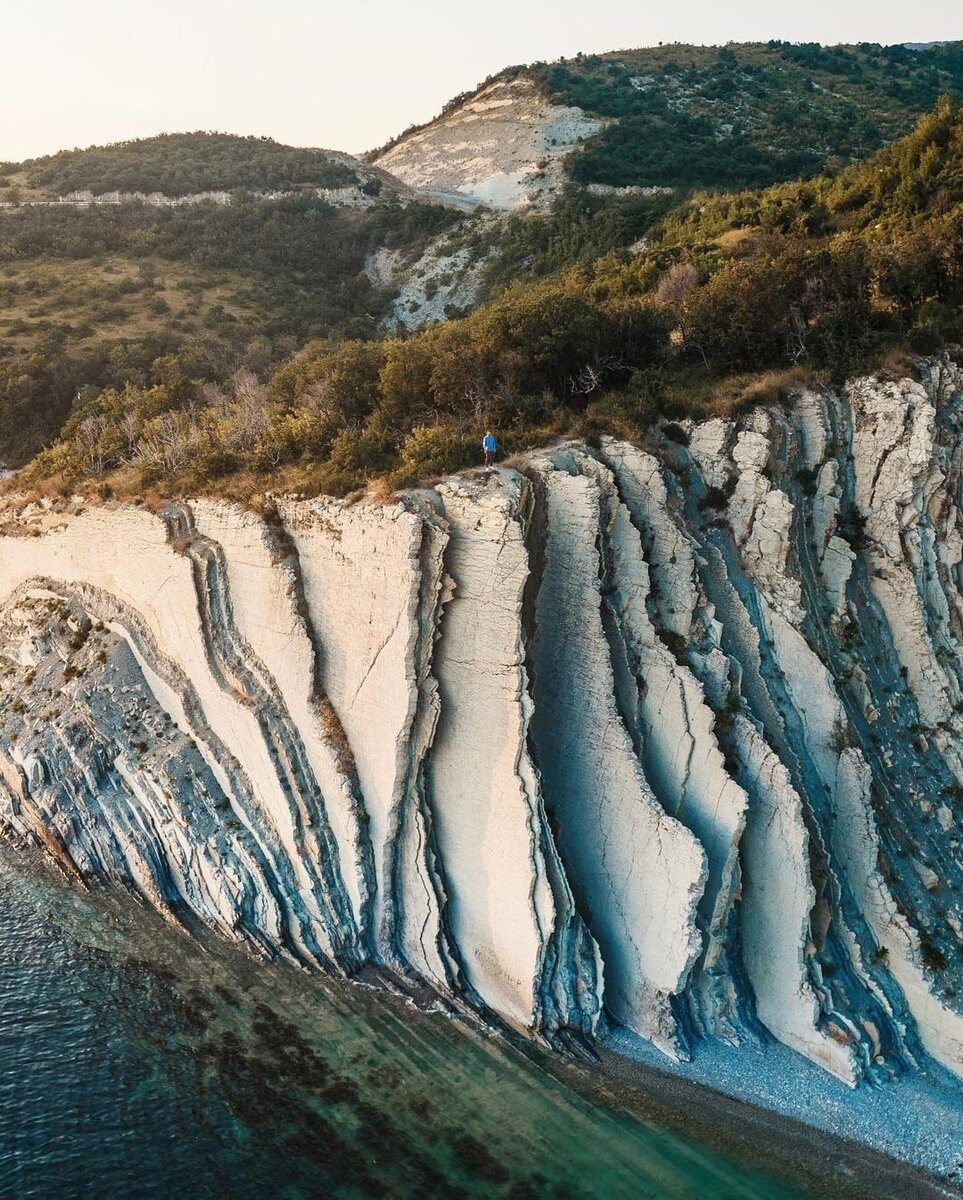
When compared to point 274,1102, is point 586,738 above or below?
above

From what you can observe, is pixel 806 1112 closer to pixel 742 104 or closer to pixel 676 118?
pixel 676 118

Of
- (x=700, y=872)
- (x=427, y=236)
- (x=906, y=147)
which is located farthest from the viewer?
(x=427, y=236)

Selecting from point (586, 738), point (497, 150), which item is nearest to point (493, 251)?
point (497, 150)

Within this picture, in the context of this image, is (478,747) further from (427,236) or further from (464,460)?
(427,236)

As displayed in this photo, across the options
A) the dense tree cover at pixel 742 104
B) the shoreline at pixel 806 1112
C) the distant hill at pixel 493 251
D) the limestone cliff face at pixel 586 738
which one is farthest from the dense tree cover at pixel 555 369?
the dense tree cover at pixel 742 104

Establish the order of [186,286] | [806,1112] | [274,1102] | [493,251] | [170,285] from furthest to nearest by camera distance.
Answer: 1. [493,251]
2. [186,286]
3. [170,285]
4. [806,1112]
5. [274,1102]

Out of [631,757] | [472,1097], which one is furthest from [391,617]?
[472,1097]

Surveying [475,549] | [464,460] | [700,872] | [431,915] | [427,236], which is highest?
[427,236]
